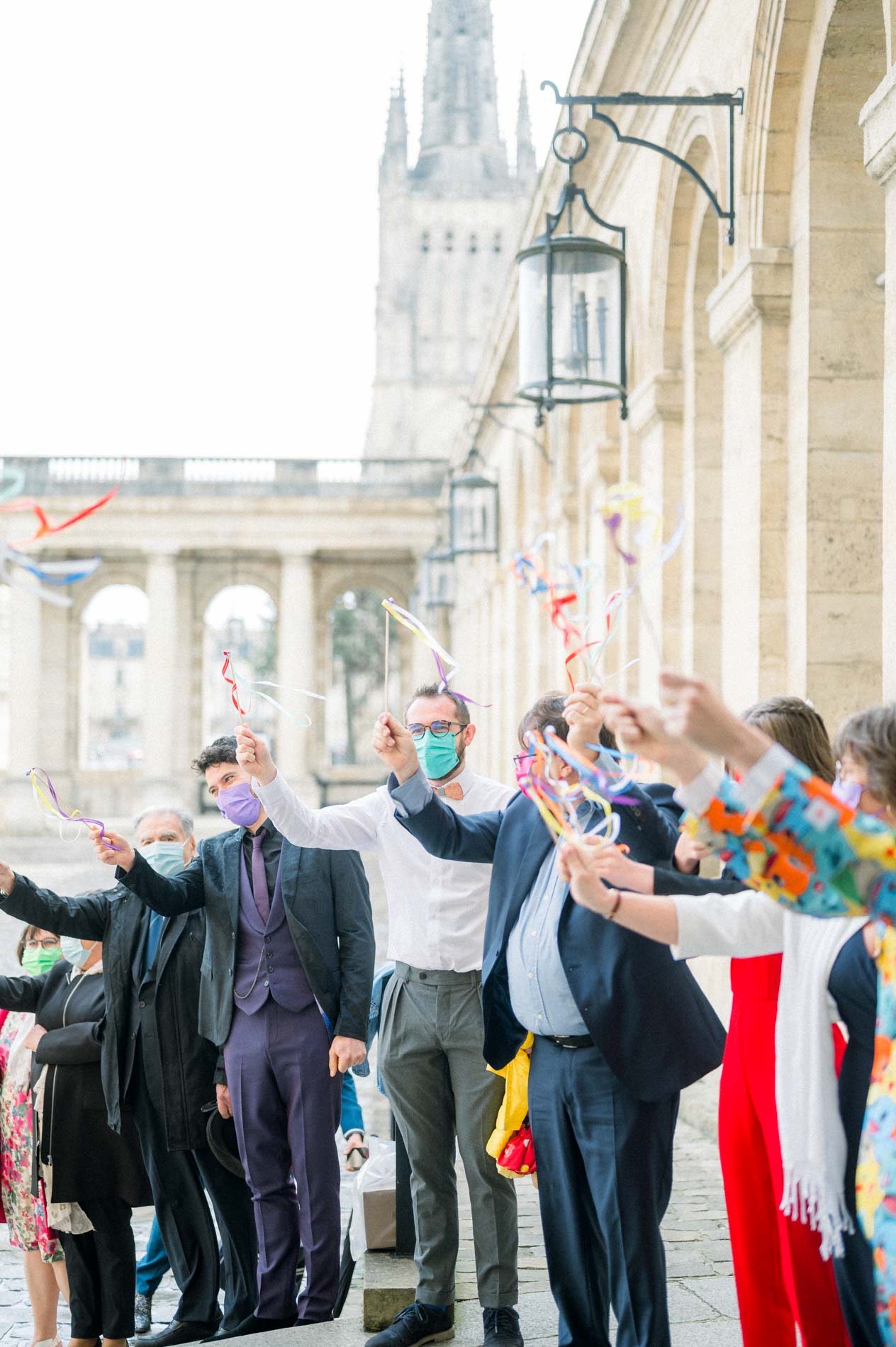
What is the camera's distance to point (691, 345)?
882 cm

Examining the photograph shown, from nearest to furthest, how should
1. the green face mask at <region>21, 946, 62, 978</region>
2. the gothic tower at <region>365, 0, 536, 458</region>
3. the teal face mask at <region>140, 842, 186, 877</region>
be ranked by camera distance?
the teal face mask at <region>140, 842, 186, 877</region> < the green face mask at <region>21, 946, 62, 978</region> < the gothic tower at <region>365, 0, 536, 458</region>

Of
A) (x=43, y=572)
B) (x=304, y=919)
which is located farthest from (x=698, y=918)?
(x=304, y=919)

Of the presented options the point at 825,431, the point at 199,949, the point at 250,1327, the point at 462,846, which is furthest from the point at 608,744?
the point at 825,431

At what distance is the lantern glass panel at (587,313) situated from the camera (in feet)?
24.5

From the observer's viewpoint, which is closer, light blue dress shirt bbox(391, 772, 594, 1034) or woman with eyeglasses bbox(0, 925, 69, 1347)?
light blue dress shirt bbox(391, 772, 594, 1034)

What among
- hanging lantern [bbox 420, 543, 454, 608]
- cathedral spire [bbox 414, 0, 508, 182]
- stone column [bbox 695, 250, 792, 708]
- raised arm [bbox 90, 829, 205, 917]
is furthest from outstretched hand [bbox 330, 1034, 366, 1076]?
cathedral spire [bbox 414, 0, 508, 182]

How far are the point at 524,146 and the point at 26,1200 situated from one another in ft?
207

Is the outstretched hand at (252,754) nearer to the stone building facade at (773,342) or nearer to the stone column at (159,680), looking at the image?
the stone building facade at (773,342)

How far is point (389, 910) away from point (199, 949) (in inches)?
32.2

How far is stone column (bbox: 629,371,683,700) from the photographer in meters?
9.06

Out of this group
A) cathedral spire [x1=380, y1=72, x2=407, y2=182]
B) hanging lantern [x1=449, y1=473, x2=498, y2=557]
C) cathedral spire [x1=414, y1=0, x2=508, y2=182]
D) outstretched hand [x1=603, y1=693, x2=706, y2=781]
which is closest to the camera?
outstretched hand [x1=603, y1=693, x2=706, y2=781]

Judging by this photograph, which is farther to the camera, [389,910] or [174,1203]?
[174,1203]

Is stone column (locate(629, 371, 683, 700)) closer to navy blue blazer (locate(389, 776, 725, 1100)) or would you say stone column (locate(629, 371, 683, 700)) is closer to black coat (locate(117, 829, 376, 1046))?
black coat (locate(117, 829, 376, 1046))

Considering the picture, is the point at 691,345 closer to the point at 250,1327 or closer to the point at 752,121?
the point at 752,121
